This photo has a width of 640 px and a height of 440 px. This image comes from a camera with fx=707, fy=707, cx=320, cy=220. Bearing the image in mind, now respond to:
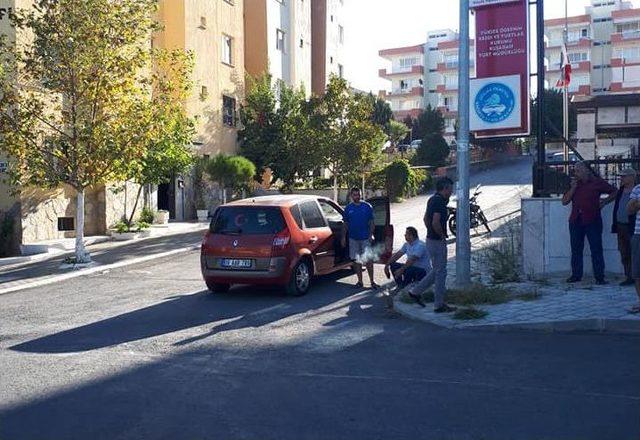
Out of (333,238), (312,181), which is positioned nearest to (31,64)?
(333,238)

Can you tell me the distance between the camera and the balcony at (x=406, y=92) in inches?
3413

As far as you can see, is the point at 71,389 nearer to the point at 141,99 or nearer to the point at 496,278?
the point at 496,278

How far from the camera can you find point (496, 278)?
11.7 m

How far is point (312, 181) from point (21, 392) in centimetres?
3071

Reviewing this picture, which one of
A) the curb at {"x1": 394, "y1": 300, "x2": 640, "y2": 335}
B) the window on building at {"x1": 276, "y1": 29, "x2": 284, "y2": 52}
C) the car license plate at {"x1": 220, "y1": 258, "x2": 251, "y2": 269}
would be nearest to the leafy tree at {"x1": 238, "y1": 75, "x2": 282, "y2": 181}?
the window on building at {"x1": 276, "y1": 29, "x2": 284, "y2": 52}

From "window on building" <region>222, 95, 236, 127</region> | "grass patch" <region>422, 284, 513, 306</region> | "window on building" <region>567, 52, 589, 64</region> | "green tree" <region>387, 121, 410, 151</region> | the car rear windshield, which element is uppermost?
"window on building" <region>567, 52, 589, 64</region>

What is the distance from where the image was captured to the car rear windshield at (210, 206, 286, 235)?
11.3 m

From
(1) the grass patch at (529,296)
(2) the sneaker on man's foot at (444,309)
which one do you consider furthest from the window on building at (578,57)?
(2) the sneaker on man's foot at (444,309)

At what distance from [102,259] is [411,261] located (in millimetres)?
10195

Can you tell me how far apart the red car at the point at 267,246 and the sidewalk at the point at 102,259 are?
4.72m

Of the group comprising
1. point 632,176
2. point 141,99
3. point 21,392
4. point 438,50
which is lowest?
point 21,392

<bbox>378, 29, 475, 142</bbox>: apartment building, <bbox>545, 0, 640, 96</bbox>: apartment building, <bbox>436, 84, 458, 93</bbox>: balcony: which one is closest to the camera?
<bbox>545, 0, 640, 96</bbox>: apartment building

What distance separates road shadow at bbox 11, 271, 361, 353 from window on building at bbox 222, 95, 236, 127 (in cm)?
2162

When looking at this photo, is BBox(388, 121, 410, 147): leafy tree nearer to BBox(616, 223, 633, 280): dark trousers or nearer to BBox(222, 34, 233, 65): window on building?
BBox(222, 34, 233, 65): window on building
